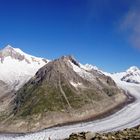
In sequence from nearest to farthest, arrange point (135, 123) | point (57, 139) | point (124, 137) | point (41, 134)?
point (124, 137), point (57, 139), point (41, 134), point (135, 123)

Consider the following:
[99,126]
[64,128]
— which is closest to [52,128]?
[64,128]

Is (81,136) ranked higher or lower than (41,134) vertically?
lower

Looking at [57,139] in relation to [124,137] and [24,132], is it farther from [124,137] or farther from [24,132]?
[124,137]

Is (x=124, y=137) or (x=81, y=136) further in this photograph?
(x=81, y=136)

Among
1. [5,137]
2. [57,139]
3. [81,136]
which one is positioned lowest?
[81,136]

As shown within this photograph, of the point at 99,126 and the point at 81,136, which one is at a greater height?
the point at 99,126

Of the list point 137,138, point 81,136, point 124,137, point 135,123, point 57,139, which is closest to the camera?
point 137,138

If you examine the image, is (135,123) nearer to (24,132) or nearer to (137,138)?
(24,132)

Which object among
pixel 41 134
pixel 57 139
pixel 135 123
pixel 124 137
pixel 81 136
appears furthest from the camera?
pixel 135 123

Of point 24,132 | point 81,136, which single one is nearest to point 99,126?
point 24,132
